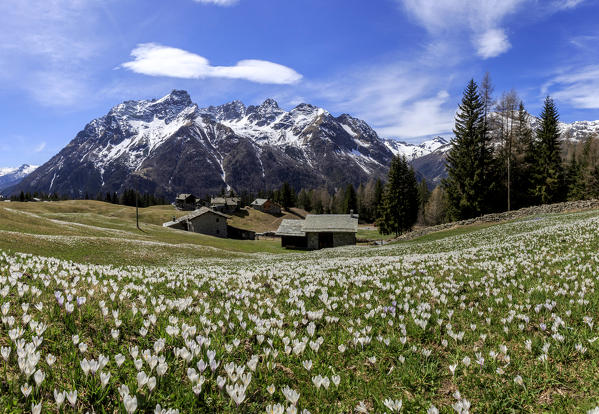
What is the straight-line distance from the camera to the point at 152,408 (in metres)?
3.25

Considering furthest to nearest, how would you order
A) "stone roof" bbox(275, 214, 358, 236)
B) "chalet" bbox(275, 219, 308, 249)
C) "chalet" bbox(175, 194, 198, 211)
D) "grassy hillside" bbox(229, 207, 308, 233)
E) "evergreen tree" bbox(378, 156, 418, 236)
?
"chalet" bbox(175, 194, 198, 211)
"grassy hillside" bbox(229, 207, 308, 233)
"evergreen tree" bbox(378, 156, 418, 236)
"chalet" bbox(275, 219, 308, 249)
"stone roof" bbox(275, 214, 358, 236)

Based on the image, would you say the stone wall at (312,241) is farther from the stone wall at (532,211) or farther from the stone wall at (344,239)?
the stone wall at (532,211)

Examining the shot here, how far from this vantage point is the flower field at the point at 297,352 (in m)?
3.37

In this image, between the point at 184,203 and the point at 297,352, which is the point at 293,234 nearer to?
the point at 297,352

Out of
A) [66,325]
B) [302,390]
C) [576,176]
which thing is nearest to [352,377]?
[302,390]

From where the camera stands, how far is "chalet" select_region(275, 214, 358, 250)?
67.6 m

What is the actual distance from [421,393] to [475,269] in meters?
7.54

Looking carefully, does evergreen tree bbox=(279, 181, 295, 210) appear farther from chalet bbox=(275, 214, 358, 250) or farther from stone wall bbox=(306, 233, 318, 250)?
stone wall bbox=(306, 233, 318, 250)

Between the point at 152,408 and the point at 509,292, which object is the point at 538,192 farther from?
the point at 152,408

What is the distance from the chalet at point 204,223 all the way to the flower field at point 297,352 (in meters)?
91.1

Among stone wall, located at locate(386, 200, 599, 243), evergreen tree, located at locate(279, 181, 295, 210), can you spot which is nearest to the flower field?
stone wall, located at locate(386, 200, 599, 243)

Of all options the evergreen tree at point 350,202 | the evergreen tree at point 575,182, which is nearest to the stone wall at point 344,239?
the evergreen tree at point 575,182

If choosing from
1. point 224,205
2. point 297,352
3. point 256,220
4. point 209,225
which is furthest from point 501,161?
point 224,205

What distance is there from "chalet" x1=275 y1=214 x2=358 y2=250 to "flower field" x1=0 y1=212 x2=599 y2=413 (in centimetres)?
6019
